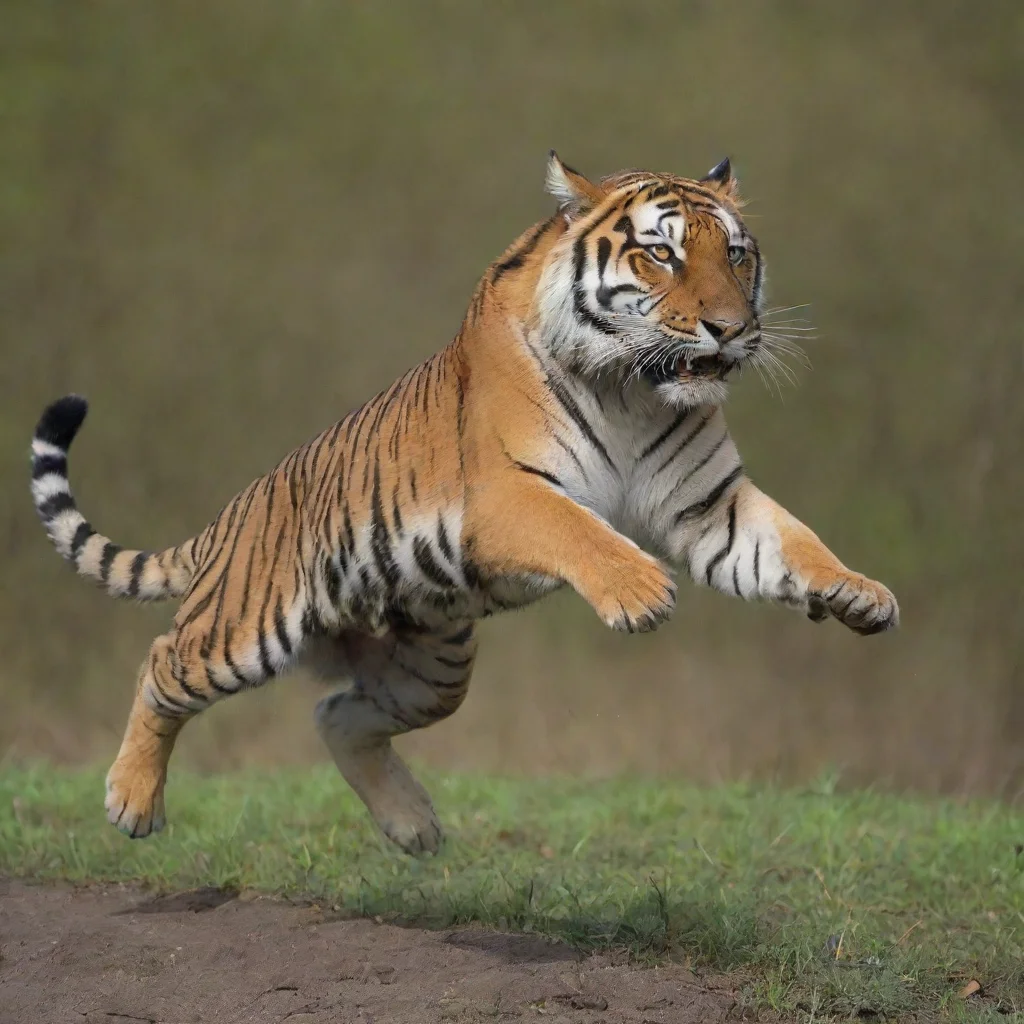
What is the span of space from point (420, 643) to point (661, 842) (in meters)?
1.17

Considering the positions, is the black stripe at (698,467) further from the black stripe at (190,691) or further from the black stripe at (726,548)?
the black stripe at (190,691)

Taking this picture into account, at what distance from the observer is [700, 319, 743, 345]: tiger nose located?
3.39 m

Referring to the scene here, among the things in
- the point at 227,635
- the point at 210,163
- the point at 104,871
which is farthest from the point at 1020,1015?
the point at 210,163

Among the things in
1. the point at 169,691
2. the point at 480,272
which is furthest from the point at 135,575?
the point at 480,272

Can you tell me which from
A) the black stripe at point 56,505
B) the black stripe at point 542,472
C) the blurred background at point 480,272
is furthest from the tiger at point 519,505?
the blurred background at point 480,272

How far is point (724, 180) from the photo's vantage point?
12.7 feet

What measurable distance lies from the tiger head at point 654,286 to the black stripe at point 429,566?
0.57 metres

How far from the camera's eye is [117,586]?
4668mm

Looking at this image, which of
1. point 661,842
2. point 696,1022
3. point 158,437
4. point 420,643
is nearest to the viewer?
point 696,1022

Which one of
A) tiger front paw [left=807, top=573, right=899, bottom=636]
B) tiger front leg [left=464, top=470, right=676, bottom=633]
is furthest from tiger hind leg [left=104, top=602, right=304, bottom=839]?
tiger front paw [left=807, top=573, right=899, bottom=636]

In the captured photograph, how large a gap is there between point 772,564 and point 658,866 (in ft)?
5.26

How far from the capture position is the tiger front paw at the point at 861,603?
319 centimetres

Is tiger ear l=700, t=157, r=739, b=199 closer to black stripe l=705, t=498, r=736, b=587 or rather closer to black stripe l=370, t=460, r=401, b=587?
black stripe l=705, t=498, r=736, b=587

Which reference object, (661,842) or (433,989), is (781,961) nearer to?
(433,989)
